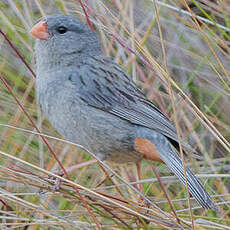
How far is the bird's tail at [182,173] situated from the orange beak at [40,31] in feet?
3.42

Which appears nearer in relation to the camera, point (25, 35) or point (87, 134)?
point (87, 134)

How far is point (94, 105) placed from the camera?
3.12 meters

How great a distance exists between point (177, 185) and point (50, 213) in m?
1.29

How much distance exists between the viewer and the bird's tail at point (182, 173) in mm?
2566

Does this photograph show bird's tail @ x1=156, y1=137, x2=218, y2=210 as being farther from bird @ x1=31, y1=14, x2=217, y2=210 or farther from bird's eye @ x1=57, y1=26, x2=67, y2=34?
bird's eye @ x1=57, y1=26, x2=67, y2=34

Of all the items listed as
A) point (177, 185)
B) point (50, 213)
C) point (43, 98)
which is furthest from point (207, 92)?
point (50, 213)

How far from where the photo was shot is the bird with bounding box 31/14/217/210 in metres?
3.04

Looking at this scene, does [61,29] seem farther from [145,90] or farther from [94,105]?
[145,90]

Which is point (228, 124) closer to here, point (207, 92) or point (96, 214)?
point (207, 92)

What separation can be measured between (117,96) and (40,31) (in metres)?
0.66

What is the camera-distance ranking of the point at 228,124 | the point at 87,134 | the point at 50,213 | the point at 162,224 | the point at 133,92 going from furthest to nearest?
the point at 228,124 → the point at 133,92 → the point at 87,134 → the point at 50,213 → the point at 162,224

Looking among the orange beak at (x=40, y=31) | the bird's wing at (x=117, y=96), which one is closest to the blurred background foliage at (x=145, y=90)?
the bird's wing at (x=117, y=96)

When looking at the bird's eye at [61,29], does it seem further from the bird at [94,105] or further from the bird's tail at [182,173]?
the bird's tail at [182,173]

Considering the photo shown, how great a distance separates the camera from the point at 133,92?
3258mm
